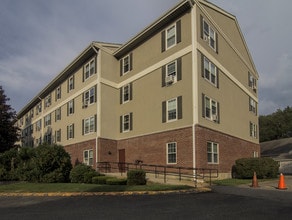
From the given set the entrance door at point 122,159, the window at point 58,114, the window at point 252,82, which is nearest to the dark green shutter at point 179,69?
the entrance door at point 122,159

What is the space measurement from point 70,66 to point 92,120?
7.53m

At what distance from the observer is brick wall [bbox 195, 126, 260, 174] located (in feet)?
72.4

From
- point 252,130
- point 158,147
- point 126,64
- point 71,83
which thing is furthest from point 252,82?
point 71,83

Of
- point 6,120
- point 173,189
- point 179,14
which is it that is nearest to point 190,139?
point 173,189

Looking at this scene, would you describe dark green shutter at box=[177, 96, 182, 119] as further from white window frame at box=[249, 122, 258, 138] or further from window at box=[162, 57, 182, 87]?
white window frame at box=[249, 122, 258, 138]

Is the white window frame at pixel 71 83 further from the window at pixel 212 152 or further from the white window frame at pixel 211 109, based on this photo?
the window at pixel 212 152

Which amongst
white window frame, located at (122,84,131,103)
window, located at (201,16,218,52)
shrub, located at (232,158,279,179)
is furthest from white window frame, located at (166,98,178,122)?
shrub, located at (232,158,279,179)

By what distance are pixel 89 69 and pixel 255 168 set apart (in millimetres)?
16836

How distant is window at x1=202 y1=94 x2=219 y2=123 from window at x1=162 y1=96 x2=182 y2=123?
1.64 meters

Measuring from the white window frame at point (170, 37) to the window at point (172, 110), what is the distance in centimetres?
398

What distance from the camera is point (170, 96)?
24.6m

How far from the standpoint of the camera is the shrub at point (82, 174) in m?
21.1

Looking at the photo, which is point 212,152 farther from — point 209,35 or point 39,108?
point 39,108

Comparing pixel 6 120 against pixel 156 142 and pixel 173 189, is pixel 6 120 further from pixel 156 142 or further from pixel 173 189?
pixel 173 189
